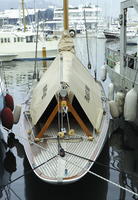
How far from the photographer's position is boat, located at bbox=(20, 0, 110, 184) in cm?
→ 934

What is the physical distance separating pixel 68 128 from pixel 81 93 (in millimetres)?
1259

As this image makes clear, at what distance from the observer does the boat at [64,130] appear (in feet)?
30.7

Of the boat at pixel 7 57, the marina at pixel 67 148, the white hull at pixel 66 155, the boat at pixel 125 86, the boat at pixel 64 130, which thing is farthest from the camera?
the boat at pixel 7 57

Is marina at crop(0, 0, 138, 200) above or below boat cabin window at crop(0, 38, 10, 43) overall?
below

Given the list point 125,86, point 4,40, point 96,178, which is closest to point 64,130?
point 96,178

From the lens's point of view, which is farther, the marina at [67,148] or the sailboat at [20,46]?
the sailboat at [20,46]

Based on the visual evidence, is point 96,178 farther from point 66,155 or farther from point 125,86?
point 125,86

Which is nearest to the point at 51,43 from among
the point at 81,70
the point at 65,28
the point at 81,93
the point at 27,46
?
the point at 27,46

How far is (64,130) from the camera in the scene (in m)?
11.3

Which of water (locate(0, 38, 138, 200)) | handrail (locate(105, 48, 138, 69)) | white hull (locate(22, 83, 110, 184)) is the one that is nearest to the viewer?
white hull (locate(22, 83, 110, 184))

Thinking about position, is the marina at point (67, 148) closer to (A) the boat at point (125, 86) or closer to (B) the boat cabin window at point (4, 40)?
(A) the boat at point (125, 86)

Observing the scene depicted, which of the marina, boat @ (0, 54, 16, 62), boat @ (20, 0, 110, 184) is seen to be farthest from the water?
boat @ (0, 54, 16, 62)

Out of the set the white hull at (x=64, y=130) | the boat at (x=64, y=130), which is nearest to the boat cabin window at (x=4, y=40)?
the boat at (x=64, y=130)

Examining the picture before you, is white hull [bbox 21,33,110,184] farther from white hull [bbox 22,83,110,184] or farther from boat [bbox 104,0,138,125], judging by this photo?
boat [bbox 104,0,138,125]
